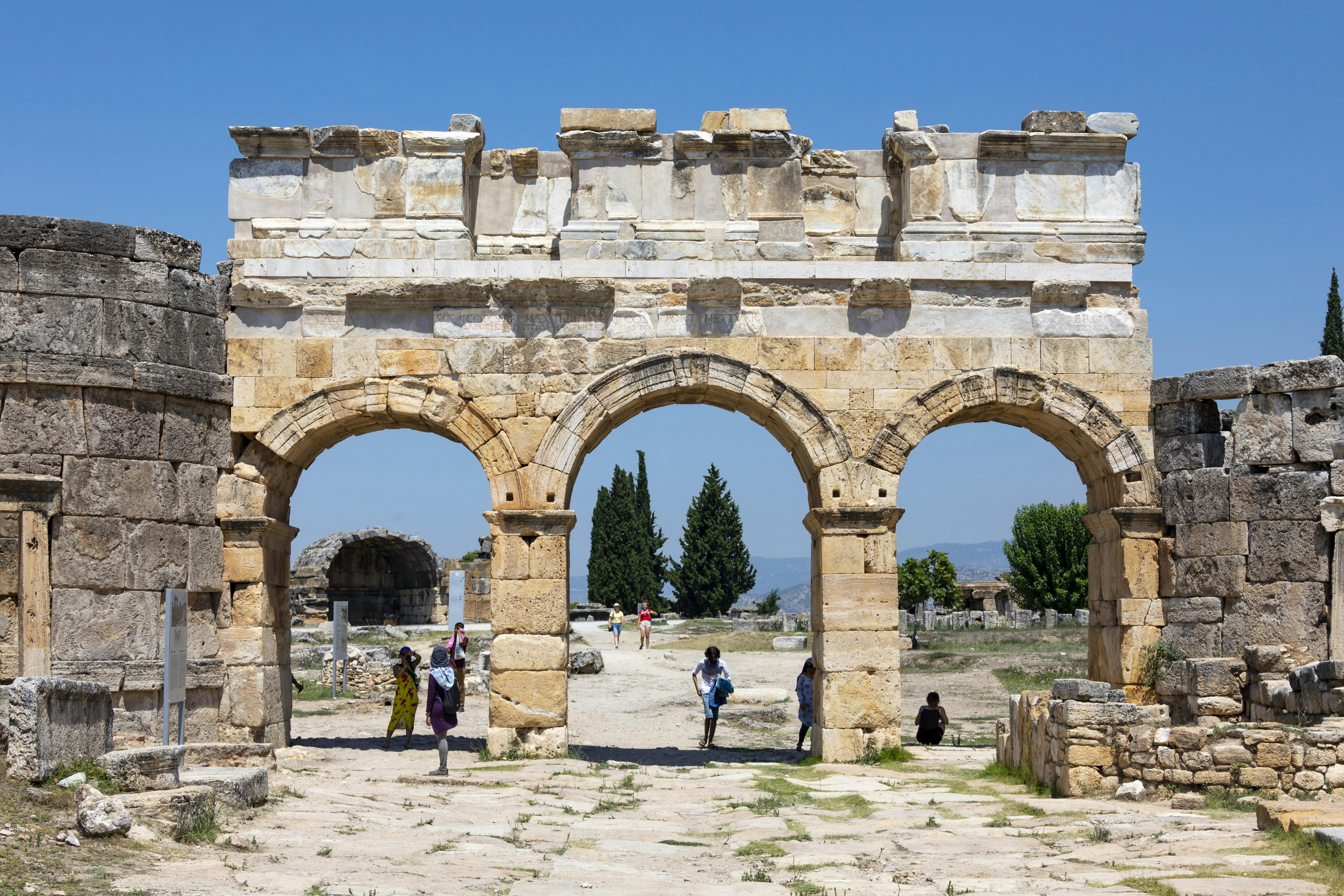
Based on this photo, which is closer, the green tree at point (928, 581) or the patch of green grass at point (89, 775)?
the patch of green grass at point (89, 775)

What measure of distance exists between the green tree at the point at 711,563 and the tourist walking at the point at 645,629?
53.0 ft

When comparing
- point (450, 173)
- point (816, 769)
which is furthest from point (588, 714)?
point (450, 173)

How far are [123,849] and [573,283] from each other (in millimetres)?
6994

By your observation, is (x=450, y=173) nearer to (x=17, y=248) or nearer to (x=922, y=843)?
(x=17, y=248)

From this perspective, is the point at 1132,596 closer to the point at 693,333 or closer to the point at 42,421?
the point at 693,333

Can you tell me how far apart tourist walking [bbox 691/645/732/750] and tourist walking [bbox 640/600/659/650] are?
1281 cm

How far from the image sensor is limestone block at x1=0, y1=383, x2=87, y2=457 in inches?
411

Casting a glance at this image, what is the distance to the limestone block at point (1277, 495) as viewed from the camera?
11.5 meters

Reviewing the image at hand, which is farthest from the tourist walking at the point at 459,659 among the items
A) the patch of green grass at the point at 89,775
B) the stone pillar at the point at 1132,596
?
the stone pillar at the point at 1132,596

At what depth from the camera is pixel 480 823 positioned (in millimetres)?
8258

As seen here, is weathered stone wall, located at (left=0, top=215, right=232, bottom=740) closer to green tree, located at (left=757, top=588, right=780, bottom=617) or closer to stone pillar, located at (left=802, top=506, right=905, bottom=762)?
stone pillar, located at (left=802, top=506, right=905, bottom=762)

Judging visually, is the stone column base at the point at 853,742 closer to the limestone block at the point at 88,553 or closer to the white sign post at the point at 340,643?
the limestone block at the point at 88,553

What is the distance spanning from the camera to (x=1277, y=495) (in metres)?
11.7

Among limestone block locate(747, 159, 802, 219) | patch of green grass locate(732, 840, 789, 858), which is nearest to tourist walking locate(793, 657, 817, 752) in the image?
limestone block locate(747, 159, 802, 219)
